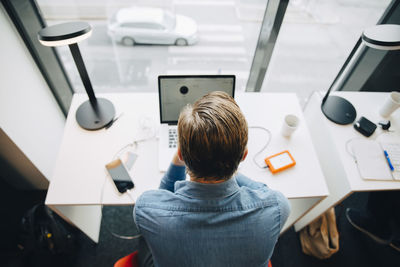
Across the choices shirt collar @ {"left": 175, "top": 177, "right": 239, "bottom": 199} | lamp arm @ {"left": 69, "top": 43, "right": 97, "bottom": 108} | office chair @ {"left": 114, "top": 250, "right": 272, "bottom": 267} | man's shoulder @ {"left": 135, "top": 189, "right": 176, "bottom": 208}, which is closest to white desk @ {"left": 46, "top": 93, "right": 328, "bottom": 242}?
lamp arm @ {"left": 69, "top": 43, "right": 97, "bottom": 108}

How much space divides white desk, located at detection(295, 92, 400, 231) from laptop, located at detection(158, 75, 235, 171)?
0.68 m

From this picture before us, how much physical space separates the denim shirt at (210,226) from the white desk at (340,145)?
745 millimetres

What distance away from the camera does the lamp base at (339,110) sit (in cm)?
144

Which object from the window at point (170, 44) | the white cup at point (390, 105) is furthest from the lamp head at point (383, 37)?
the window at point (170, 44)

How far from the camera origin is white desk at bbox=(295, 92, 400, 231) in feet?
4.02

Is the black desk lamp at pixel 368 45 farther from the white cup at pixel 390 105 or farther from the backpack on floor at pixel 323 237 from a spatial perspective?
the backpack on floor at pixel 323 237

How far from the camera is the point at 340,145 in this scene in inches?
53.4

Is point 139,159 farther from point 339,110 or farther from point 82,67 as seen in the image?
point 339,110

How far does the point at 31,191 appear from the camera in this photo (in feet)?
5.95

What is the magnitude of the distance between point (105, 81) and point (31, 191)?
1.05 metres

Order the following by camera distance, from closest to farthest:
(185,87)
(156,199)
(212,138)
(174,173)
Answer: (212,138)
(156,199)
(174,173)
(185,87)

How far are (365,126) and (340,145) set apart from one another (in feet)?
0.67

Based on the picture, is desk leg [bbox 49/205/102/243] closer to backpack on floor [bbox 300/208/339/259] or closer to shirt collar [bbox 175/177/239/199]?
shirt collar [bbox 175/177/239/199]

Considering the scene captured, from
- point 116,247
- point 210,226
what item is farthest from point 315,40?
point 116,247
